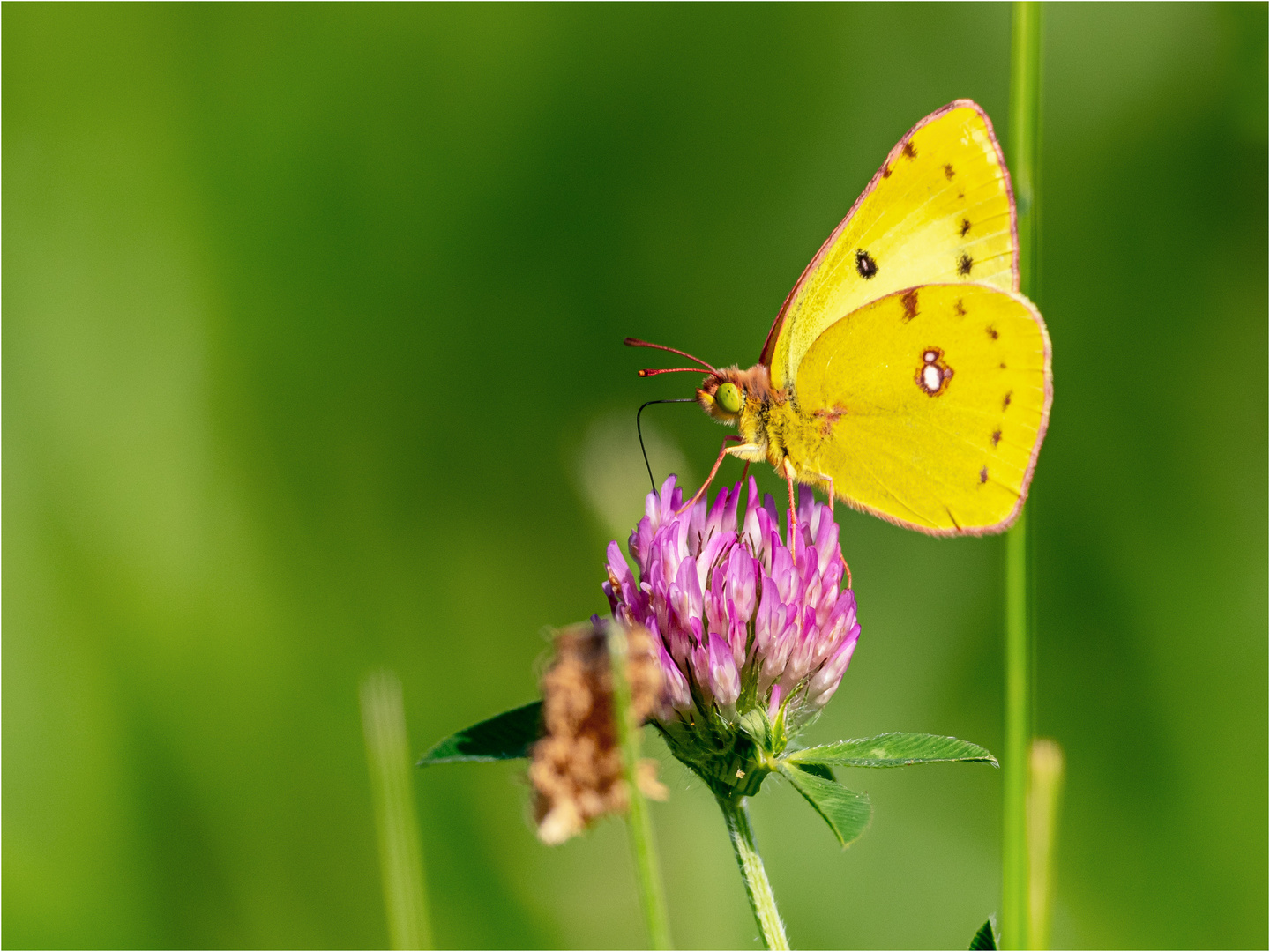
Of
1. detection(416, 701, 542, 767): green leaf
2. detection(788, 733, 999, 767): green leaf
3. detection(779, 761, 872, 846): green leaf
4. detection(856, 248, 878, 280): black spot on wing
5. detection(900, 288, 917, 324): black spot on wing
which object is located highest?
detection(856, 248, 878, 280): black spot on wing

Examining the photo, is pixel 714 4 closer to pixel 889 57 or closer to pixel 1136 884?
pixel 889 57

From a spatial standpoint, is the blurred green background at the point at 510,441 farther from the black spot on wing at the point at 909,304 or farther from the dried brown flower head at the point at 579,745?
the dried brown flower head at the point at 579,745

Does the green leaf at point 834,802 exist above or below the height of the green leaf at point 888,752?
below

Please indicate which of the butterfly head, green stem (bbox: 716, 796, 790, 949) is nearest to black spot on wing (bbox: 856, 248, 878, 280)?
the butterfly head

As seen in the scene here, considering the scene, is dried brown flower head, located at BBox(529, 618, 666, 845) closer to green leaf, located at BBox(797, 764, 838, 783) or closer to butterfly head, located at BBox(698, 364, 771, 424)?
green leaf, located at BBox(797, 764, 838, 783)

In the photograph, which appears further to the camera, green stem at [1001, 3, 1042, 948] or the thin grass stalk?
green stem at [1001, 3, 1042, 948]

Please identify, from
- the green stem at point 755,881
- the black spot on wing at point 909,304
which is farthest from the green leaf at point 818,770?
the black spot on wing at point 909,304

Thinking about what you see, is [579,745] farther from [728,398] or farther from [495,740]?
[728,398]

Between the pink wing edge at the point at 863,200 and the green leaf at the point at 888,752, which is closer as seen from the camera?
the green leaf at the point at 888,752
